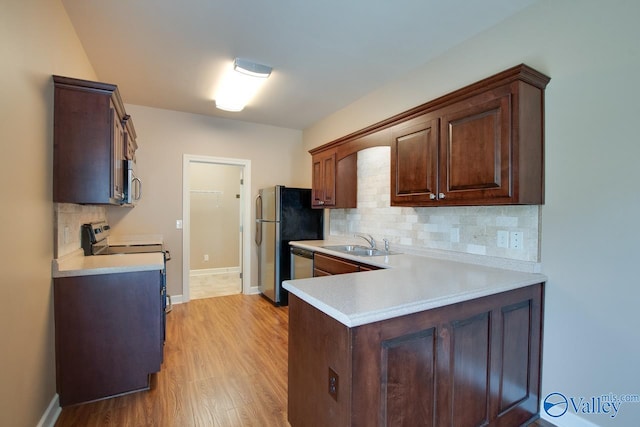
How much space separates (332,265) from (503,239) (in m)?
1.51

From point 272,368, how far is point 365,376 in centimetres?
157

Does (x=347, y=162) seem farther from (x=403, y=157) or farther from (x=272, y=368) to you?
(x=272, y=368)

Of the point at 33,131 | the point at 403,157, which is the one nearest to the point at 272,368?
the point at 403,157

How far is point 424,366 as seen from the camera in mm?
1350

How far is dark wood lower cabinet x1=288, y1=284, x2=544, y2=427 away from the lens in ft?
3.96

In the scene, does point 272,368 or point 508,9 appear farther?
point 272,368

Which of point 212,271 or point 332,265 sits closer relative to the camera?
point 332,265

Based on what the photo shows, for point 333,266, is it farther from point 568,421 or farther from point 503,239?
point 568,421

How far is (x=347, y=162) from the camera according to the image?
353 centimetres

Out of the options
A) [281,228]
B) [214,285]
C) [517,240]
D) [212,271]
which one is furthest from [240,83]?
[212,271]

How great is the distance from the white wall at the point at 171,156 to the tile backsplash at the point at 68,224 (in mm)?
1001

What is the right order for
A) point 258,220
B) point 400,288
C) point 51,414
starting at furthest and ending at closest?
point 258,220, point 51,414, point 400,288

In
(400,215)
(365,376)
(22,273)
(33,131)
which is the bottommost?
(365,376)

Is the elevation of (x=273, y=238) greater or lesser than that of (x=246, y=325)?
greater
